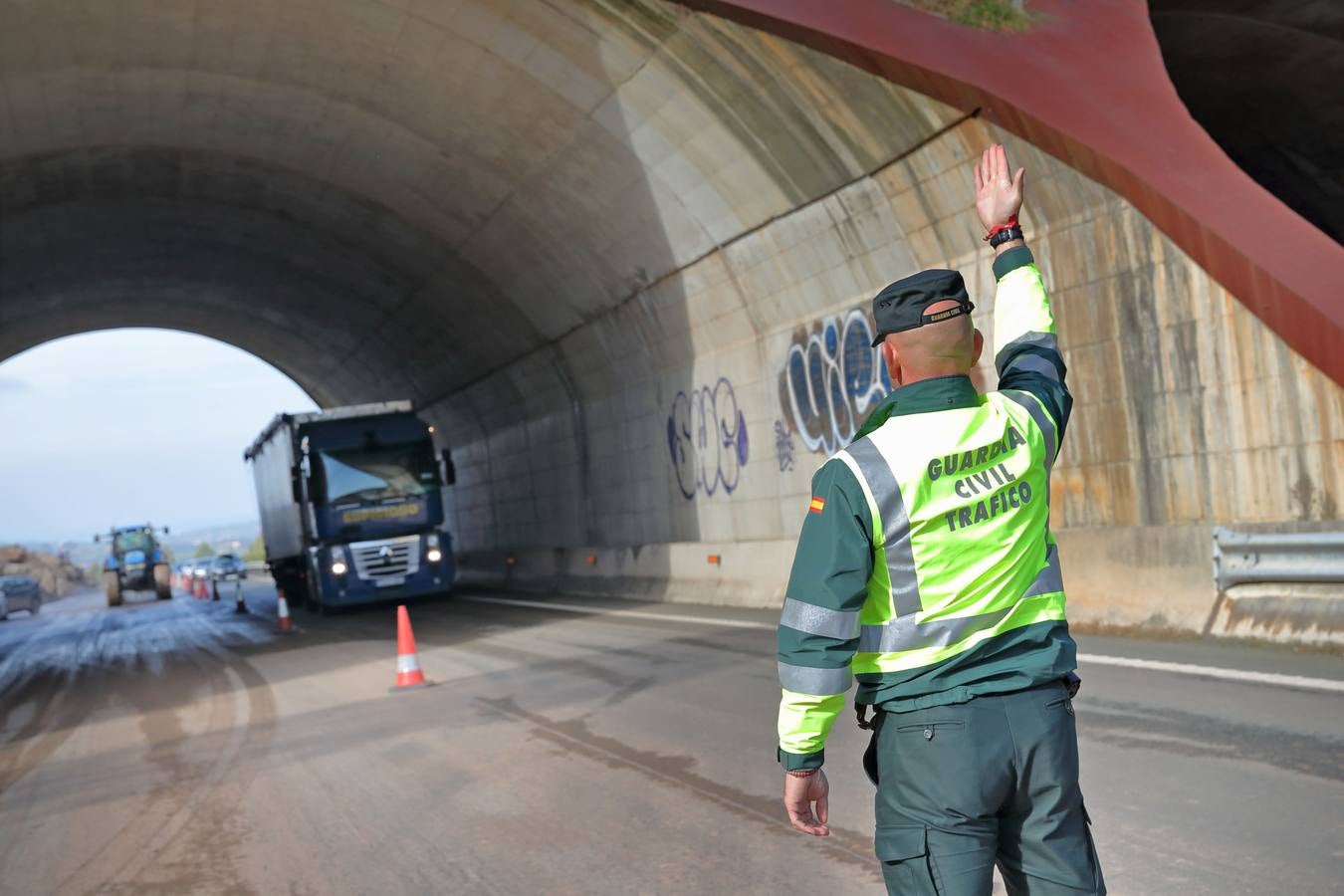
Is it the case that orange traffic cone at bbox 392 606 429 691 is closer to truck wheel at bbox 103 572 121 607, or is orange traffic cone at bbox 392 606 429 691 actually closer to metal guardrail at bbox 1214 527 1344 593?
metal guardrail at bbox 1214 527 1344 593

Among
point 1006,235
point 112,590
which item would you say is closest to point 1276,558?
point 1006,235

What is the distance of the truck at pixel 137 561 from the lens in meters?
49.2

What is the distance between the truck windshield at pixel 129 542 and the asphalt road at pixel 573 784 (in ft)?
133

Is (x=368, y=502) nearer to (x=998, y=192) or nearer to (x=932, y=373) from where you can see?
(x=998, y=192)

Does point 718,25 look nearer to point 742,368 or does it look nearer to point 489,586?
point 742,368

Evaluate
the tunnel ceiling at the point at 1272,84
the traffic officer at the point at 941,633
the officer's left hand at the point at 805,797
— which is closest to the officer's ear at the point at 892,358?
the traffic officer at the point at 941,633

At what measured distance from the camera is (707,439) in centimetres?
1962

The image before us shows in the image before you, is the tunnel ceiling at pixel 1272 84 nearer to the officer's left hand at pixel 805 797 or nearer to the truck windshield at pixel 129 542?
the officer's left hand at pixel 805 797

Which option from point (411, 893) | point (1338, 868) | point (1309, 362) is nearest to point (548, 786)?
point (411, 893)

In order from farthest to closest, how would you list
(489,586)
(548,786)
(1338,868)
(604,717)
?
(489,586) < (604,717) < (548,786) < (1338,868)

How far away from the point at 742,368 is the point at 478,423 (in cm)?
1491

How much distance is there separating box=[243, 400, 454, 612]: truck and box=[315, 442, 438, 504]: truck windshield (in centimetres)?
2

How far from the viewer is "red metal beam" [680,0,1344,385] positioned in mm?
9391

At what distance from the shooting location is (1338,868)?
178 inches
